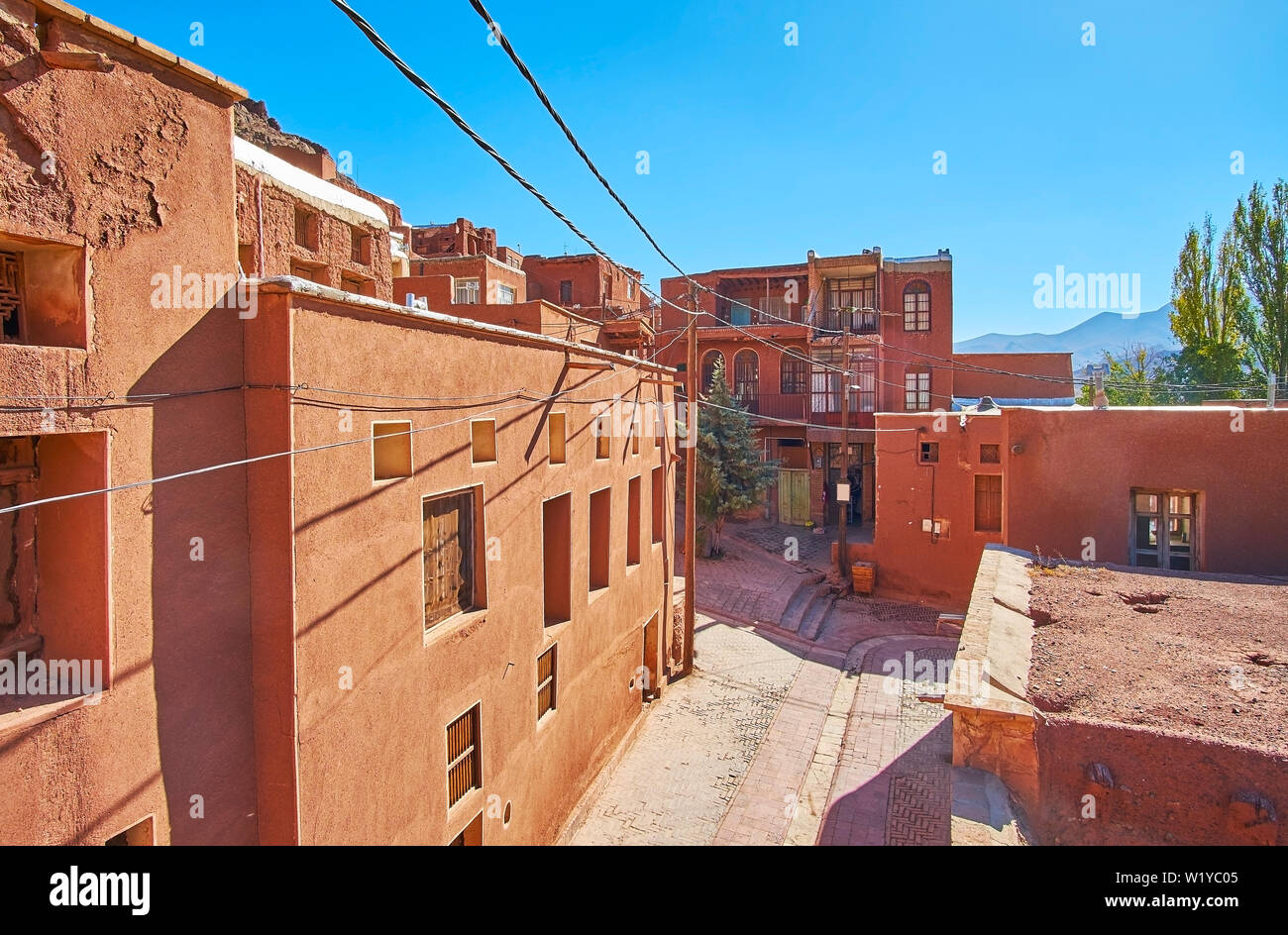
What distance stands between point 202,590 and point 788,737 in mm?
11842

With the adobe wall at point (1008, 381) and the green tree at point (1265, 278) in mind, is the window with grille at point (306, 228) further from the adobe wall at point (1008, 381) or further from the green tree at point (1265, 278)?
the green tree at point (1265, 278)

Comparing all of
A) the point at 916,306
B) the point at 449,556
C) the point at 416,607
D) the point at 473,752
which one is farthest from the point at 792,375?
the point at 416,607

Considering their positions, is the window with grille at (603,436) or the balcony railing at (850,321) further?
the balcony railing at (850,321)

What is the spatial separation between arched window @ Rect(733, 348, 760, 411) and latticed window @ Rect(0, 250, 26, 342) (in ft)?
87.0

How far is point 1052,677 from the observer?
6.58 metres

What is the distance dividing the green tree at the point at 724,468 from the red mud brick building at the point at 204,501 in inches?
614

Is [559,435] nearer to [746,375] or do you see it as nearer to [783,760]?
[783,760]

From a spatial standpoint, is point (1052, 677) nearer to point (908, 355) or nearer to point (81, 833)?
point (81, 833)

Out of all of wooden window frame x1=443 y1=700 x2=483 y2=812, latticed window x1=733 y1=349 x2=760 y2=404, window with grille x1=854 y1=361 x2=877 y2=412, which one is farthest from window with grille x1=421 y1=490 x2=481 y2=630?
window with grille x1=854 y1=361 x2=877 y2=412

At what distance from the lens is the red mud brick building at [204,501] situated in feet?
14.1

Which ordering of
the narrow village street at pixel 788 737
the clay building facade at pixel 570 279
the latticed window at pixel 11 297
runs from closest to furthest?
the latticed window at pixel 11 297, the narrow village street at pixel 788 737, the clay building facade at pixel 570 279

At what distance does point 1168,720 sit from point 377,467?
23.3 ft

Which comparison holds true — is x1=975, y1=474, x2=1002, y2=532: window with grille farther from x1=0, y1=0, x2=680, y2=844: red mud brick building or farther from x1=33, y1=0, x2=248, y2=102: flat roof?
x1=33, y1=0, x2=248, y2=102: flat roof

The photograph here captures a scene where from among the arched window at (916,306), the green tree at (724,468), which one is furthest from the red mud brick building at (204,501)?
the arched window at (916,306)
